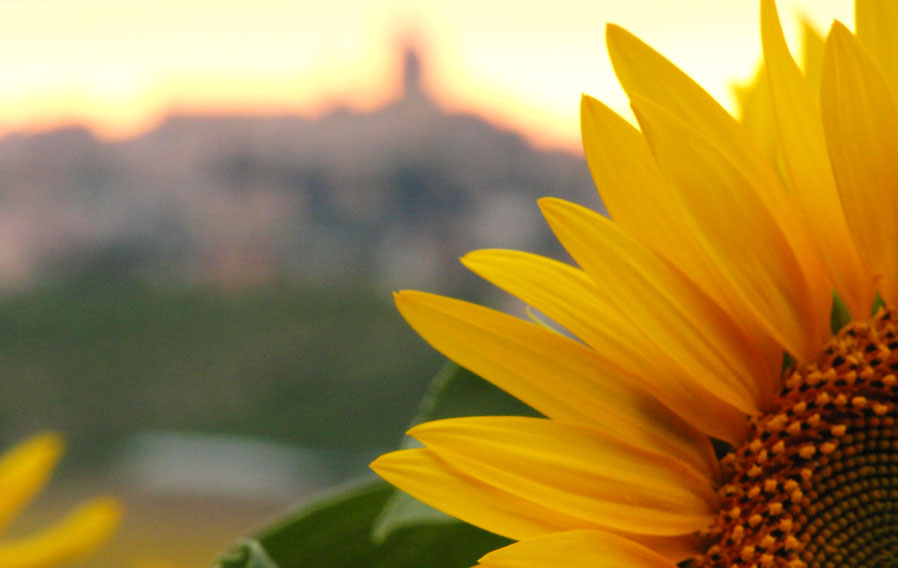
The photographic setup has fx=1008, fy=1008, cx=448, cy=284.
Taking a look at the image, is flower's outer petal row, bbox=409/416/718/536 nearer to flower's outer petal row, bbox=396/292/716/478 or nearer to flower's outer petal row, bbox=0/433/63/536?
flower's outer petal row, bbox=396/292/716/478

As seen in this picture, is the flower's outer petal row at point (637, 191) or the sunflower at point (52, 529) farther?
the sunflower at point (52, 529)

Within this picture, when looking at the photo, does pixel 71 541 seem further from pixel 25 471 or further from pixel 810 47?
pixel 810 47

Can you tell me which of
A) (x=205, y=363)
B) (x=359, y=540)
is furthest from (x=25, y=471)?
(x=205, y=363)

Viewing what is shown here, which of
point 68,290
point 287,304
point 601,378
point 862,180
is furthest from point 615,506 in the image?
point 68,290

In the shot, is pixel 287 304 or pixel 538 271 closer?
pixel 538 271

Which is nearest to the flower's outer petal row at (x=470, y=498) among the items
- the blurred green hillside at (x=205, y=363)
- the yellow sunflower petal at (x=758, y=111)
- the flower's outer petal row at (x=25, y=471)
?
the yellow sunflower petal at (x=758, y=111)

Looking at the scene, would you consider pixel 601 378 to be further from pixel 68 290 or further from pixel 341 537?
pixel 68 290

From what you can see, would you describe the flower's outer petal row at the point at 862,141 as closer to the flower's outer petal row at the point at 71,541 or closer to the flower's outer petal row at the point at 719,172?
the flower's outer petal row at the point at 719,172
